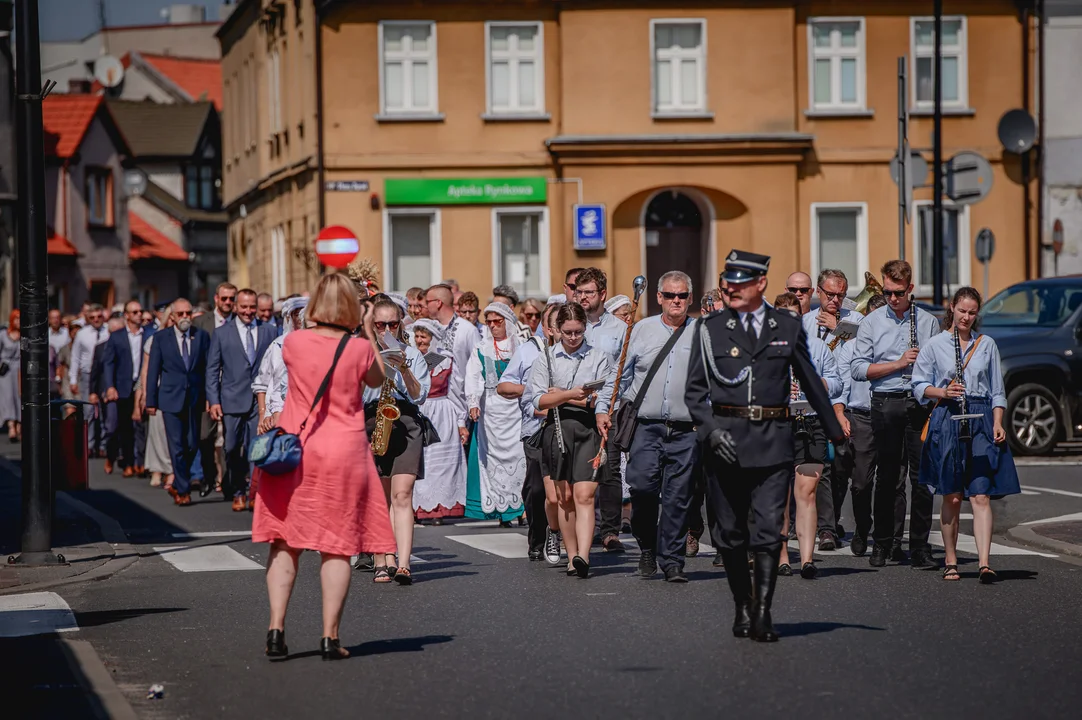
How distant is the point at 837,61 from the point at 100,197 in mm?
31251

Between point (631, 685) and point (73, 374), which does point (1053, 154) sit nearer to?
point (73, 374)

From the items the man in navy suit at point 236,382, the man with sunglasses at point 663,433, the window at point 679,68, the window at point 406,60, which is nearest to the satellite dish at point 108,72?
the window at point 406,60

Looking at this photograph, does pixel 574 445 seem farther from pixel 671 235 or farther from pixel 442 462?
pixel 671 235

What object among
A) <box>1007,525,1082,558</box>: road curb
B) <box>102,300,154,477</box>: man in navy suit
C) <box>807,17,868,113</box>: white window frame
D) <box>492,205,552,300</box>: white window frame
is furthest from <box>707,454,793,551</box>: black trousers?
<box>807,17,868,113</box>: white window frame

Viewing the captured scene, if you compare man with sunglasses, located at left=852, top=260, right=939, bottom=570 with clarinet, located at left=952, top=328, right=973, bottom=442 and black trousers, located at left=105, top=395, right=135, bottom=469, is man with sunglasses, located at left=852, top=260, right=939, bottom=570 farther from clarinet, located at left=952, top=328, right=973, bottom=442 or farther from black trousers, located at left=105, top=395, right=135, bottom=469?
black trousers, located at left=105, top=395, right=135, bottom=469

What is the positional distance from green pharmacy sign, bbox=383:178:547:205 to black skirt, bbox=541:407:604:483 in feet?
77.8

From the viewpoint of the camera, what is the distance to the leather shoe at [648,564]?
11.7 meters

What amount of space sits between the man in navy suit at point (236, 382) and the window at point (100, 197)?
43.3 metres

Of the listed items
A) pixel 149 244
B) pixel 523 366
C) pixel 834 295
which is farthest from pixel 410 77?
pixel 149 244

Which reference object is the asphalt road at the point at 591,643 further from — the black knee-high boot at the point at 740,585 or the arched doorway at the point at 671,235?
the arched doorway at the point at 671,235

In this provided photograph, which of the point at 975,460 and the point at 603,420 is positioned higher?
the point at 603,420

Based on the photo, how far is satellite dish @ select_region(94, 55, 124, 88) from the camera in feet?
249

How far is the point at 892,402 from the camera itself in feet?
40.5

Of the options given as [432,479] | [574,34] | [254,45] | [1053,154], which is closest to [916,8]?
[1053,154]
